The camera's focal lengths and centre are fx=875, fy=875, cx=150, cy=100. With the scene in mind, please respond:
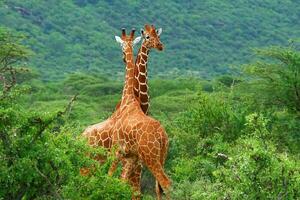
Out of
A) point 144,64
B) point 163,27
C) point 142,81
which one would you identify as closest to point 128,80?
point 142,81

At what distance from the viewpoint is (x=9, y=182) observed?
393 inches

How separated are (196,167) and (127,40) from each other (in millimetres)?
3964

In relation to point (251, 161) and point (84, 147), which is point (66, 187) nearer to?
point (84, 147)

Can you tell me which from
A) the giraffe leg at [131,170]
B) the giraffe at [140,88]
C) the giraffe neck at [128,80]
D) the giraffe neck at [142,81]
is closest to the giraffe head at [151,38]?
the giraffe at [140,88]

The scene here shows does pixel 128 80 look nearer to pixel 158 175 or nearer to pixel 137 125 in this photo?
pixel 137 125

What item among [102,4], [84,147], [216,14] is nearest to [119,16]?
[102,4]

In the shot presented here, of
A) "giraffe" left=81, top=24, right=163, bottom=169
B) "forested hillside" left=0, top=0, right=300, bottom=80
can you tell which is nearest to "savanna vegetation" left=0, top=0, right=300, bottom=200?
"giraffe" left=81, top=24, right=163, bottom=169

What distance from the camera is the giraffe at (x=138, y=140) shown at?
44.1 ft

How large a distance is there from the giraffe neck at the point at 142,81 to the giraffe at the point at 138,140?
5.2 inches

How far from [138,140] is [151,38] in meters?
2.08

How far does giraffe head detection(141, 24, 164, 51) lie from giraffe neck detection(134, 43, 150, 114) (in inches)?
4.6

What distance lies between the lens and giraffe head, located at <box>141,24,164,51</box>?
48.2ft

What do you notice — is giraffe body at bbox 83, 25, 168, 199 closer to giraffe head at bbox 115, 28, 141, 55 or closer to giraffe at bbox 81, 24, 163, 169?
giraffe at bbox 81, 24, 163, 169

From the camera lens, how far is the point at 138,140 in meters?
13.5
